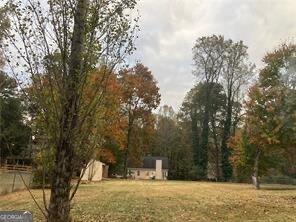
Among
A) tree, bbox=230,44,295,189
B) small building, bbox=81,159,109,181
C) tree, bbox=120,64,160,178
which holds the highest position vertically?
tree, bbox=120,64,160,178

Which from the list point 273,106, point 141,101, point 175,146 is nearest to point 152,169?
point 175,146

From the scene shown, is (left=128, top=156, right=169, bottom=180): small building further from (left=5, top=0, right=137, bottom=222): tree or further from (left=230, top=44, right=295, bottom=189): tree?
(left=5, top=0, right=137, bottom=222): tree

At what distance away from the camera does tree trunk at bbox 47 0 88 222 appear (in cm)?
751

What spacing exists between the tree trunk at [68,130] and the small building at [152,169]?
73.0 metres

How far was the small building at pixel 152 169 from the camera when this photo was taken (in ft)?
273

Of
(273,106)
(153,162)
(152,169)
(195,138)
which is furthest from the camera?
(152,169)

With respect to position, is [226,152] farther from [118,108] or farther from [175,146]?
[118,108]

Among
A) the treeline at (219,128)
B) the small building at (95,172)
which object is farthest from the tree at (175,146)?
the small building at (95,172)

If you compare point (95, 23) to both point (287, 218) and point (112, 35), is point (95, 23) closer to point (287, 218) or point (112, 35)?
point (112, 35)

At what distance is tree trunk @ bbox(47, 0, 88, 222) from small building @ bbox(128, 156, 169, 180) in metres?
73.0

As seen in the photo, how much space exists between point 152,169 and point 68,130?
80.7 m

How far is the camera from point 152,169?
87625 mm

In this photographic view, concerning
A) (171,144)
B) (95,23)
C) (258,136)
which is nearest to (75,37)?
(95,23)

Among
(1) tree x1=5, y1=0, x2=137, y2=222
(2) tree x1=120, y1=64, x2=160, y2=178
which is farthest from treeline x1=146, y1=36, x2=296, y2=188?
(1) tree x1=5, y1=0, x2=137, y2=222
